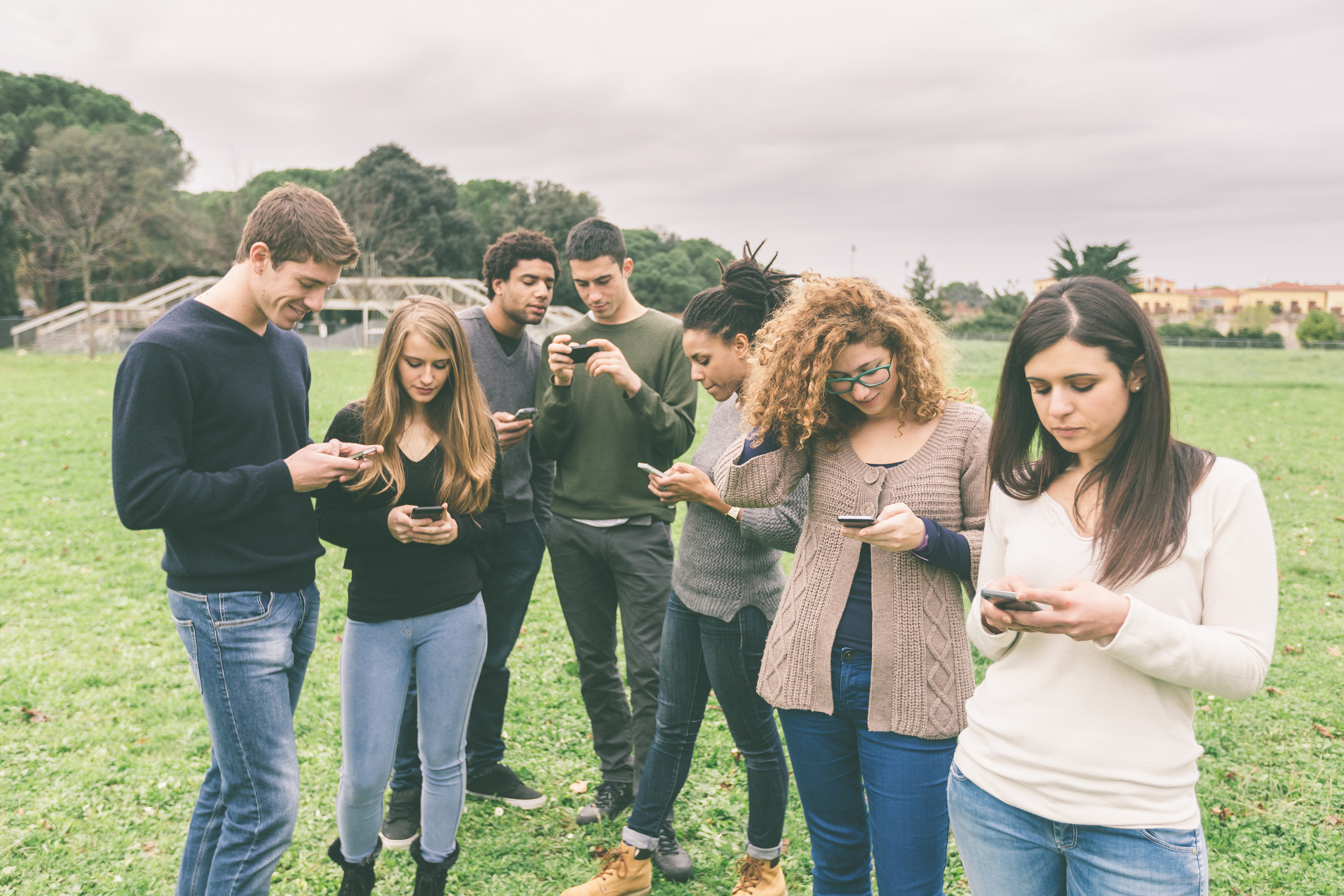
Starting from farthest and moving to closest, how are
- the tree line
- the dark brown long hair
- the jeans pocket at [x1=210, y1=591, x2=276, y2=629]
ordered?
the tree line, the jeans pocket at [x1=210, y1=591, x2=276, y2=629], the dark brown long hair

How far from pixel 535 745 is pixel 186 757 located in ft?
5.65

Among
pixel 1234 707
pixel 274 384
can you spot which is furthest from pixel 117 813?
pixel 1234 707

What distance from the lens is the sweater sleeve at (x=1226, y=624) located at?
1570mm

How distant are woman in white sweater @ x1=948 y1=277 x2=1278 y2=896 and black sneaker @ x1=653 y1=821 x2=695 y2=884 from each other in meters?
1.71

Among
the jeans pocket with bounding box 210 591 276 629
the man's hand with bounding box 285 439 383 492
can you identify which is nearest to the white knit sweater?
the man's hand with bounding box 285 439 383 492

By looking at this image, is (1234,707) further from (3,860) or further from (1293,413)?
(1293,413)

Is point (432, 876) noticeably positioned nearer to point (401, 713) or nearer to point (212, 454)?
point (401, 713)

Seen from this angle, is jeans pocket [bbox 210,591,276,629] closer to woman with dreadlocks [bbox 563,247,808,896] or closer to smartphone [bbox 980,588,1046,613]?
woman with dreadlocks [bbox 563,247,808,896]

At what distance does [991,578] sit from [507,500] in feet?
7.94

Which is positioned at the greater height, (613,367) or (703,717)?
(613,367)

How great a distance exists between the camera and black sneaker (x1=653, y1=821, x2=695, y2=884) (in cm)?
335

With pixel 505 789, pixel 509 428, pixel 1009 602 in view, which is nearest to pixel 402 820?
pixel 505 789

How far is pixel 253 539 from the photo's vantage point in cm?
255

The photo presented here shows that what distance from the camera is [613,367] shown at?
342 centimetres
